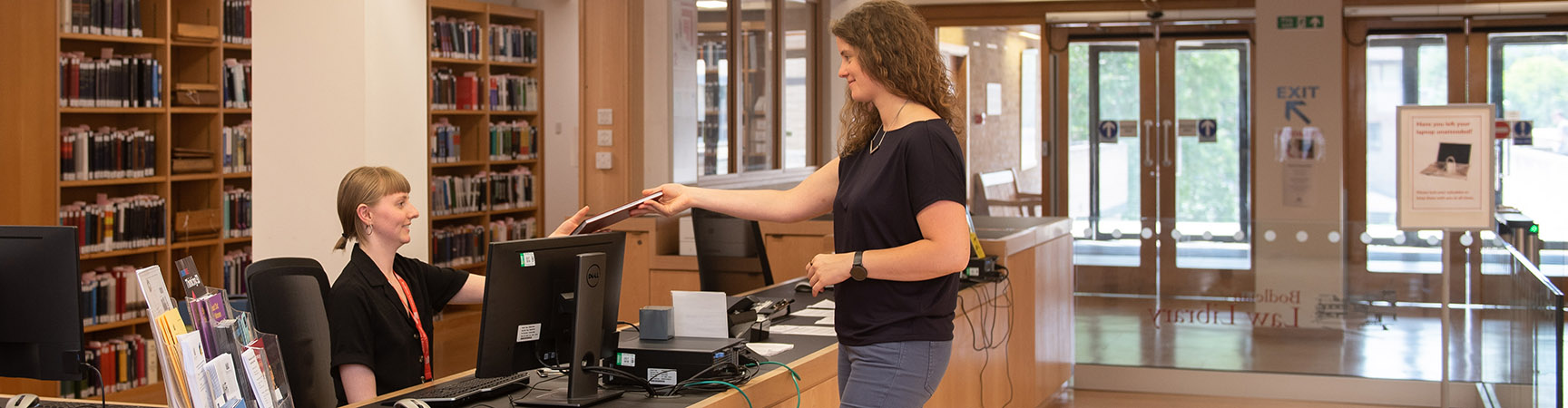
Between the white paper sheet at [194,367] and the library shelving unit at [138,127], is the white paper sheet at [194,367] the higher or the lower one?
the lower one

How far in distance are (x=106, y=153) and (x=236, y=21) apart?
119cm

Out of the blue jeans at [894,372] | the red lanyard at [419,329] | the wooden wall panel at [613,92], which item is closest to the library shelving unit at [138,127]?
the wooden wall panel at [613,92]

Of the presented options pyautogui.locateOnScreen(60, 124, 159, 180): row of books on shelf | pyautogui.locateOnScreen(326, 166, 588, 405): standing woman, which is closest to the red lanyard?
pyautogui.locateOnScreen(326, 166, 588, 405): standing woman

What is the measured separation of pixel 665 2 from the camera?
6730 mm

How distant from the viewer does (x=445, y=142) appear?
8734 mm

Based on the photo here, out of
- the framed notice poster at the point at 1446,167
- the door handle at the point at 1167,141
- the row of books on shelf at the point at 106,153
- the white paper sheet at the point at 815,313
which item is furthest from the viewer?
the door handle at the point at 1167,141

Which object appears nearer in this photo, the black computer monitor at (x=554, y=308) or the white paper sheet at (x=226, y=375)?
the white paper sheet at (x=226, y=375)

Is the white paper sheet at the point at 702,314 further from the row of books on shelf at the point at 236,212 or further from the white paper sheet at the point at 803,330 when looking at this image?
the row of books on shelf at the point at 236,212

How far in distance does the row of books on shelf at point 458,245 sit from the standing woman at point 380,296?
5.52 meters

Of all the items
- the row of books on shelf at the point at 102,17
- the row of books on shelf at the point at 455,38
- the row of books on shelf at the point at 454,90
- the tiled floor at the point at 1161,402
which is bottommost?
the tiled floor at the point at 1161,402

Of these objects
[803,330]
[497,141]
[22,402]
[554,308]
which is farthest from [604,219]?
[497,141]

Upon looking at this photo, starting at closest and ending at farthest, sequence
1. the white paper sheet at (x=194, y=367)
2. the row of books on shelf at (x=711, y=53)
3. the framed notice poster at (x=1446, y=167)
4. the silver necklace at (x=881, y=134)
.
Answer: the white paper sheet at (x=194, y=367) < the silver necklace at (x=881, y=134) < the framed notice poster at (x=1446, y=167) < the row of books on shelf at (x=711, y=53)

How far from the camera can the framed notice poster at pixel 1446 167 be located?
17.0 ft

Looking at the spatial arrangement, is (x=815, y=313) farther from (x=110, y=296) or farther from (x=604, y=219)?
(x=110, y=296)
